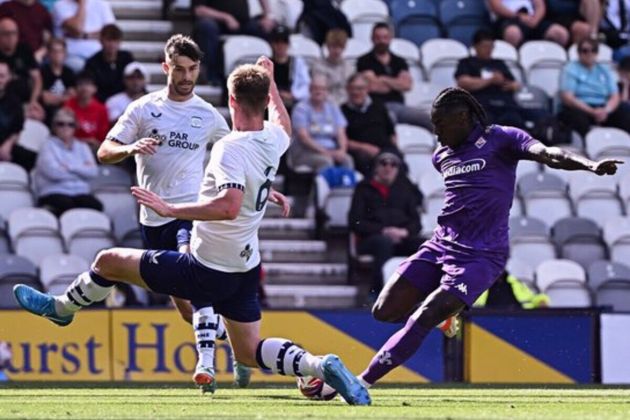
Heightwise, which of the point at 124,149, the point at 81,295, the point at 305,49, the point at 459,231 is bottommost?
the point at 81,295

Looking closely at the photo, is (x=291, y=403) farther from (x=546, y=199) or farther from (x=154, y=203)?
(x=546, y=199)

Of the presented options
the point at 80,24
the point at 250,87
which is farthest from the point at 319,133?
the point at 250,87

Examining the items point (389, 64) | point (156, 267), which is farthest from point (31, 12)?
point (156, 267)

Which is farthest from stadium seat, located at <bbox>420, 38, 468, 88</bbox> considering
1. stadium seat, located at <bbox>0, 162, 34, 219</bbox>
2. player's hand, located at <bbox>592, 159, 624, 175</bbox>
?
player's hand, located at <bbox>592, 159, 624, 175</bbox>

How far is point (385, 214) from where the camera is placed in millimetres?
18188

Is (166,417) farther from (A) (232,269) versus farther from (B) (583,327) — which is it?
(B) (583,327)

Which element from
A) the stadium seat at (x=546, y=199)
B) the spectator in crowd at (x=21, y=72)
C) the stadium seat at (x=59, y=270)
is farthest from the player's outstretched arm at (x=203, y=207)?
the stadium seat at (x=546, y=199)

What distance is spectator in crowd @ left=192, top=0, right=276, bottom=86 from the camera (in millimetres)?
19828

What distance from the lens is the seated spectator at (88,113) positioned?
18.6 metres

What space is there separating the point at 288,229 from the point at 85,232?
2.48m

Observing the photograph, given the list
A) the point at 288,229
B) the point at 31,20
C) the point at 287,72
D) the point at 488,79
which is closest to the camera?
the point at 288,229

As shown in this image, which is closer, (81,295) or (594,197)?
(81,295)

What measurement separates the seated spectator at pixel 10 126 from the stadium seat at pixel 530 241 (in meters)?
5.30

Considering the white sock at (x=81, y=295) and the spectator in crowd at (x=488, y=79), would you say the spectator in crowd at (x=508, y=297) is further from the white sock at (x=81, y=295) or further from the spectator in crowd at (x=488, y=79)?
the white sock at (x=81, y=295)
